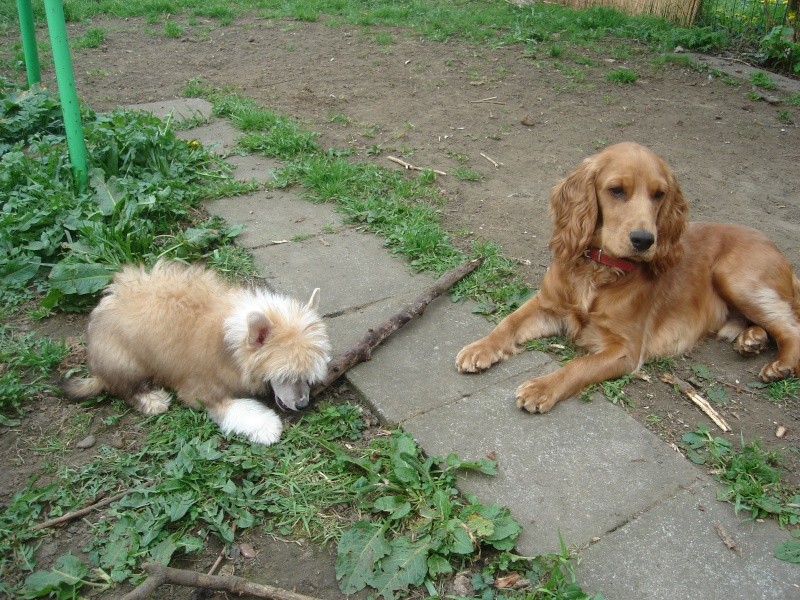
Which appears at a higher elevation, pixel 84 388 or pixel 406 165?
pixel 406 165

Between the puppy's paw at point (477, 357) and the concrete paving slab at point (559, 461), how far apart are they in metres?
0.16

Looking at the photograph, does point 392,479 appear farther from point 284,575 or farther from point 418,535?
point 284,575

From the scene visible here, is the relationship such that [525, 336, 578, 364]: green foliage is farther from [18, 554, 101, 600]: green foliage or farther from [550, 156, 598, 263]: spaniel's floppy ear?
[18, 554, 101, 600]: green foliage

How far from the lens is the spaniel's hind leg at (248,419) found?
123 inches

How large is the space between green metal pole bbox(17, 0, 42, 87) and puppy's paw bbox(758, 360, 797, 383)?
677cm

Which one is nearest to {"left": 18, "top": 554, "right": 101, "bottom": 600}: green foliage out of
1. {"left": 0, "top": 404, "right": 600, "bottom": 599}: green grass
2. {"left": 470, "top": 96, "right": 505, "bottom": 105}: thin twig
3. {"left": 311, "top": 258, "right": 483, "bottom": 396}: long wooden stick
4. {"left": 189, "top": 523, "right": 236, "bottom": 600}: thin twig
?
{"left": 0, "top": 404, "right": 600, "bottom": 599}: green grass

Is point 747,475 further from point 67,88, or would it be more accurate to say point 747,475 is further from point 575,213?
point 67,88

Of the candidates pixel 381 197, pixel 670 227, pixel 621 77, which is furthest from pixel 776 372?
pixel 621 77

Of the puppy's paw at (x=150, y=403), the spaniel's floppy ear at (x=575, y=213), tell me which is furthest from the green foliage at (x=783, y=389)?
the puppy's paw at (x=150, y=403)

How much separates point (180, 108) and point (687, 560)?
6882 millimetres

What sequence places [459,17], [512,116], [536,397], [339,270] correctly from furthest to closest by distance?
1. [459,17]
2. [512,116]
3. [339,270]
4. [536,397]

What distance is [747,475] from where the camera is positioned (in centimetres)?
298

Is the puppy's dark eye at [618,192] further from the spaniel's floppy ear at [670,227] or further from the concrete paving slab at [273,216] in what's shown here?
the concrete paving slab at [273,216]

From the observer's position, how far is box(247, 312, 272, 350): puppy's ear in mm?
2994
